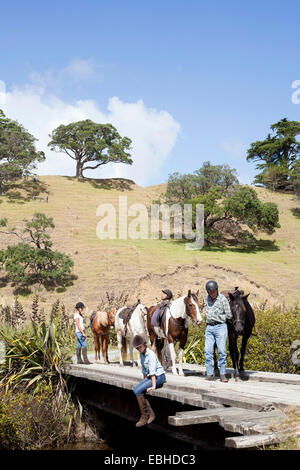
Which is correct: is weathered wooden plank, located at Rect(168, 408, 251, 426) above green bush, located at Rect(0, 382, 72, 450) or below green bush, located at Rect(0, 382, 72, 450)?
above

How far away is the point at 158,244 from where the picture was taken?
179 ft

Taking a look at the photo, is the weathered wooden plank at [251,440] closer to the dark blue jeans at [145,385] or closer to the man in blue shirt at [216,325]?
the dark blue jeans at [145,385]

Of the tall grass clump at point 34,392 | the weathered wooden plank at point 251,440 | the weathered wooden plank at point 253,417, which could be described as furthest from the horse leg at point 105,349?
the weathered wooden plank at point 251,440

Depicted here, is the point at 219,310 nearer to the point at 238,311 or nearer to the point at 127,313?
the point at 238,311

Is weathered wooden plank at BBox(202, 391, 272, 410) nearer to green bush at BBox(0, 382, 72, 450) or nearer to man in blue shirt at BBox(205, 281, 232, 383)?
man in blue shirt at BBox(205, 281, 232, 383)

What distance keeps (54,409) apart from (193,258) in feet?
120

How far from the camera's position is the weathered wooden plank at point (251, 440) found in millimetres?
5052

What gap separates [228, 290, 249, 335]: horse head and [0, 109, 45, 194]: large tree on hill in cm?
6589

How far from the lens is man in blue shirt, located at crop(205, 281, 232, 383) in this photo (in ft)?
30.5
